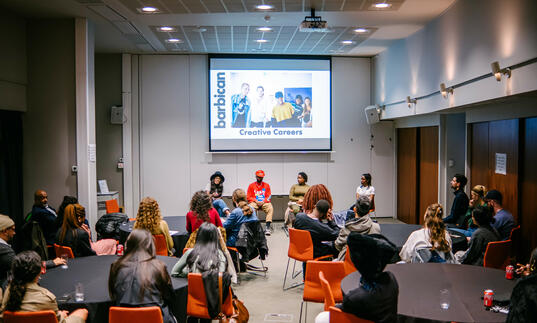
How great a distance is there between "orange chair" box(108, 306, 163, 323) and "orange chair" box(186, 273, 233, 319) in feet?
2.39

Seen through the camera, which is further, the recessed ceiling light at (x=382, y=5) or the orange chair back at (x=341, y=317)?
the recessed ceiling light at (x=382, y=5)

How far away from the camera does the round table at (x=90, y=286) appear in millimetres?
3553

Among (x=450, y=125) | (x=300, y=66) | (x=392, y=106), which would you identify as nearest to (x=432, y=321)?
(x=450, y=125)

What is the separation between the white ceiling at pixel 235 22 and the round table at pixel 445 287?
4.06m

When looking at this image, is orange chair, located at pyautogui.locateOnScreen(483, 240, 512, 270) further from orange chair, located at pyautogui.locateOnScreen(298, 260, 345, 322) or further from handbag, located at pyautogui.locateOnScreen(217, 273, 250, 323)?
handbag, located at pyautogui.locateOnScreen(217, 273, 250, 323)

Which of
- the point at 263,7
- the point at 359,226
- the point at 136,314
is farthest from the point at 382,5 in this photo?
the point at 136,314

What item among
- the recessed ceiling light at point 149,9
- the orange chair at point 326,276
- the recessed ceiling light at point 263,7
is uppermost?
the recessed ceiling light at point 149,9

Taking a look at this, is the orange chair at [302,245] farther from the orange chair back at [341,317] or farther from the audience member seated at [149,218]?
the orange chair back at [341,317]

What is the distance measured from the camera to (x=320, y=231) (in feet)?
18.6

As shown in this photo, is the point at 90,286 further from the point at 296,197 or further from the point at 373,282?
the point at 296,197

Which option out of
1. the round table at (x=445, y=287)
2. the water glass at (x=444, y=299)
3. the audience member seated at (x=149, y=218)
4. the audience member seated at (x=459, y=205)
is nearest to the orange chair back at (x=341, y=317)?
the round table at (x=445, y=287)

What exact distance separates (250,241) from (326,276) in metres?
2.13

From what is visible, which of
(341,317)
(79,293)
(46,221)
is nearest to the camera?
(341,317)

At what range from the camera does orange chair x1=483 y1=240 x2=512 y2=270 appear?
4.79m
